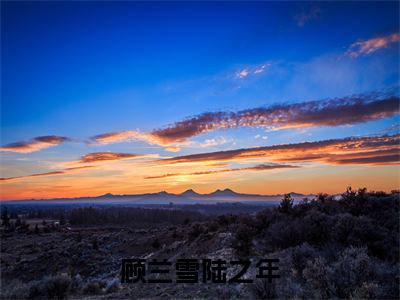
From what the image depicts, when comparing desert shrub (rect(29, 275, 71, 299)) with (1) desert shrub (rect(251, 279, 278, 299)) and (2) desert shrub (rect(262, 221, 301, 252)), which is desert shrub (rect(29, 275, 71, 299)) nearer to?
(1) desert shrub (rect(251, 279, 278, 299))

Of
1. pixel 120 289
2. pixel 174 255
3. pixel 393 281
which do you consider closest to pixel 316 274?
pixel 393 281

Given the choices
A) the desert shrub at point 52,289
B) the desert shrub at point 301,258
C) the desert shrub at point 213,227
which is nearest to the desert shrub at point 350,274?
the desert shrub at point 301,258

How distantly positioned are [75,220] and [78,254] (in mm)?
54558

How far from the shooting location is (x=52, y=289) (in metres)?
13.4

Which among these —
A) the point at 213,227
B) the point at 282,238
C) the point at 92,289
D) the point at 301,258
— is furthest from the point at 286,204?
the point at 92,289

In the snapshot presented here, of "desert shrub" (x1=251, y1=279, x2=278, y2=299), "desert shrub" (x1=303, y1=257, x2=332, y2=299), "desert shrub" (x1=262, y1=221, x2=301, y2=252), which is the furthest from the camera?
"desert shrub" (x1=262, y1=221, x2=301, y2=252)

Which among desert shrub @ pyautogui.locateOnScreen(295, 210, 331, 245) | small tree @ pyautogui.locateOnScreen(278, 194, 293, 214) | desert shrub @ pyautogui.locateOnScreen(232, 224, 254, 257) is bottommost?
desert shrub @ pyautogui.locateOnScreen(232, 224, 254, 257)

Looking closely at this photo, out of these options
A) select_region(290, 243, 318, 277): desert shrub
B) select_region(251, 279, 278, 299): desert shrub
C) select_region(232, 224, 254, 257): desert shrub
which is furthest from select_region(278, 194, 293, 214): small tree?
select_region(251, 279, 278, 299): desert shrub

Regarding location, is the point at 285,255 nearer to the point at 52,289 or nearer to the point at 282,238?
the point at 282,238

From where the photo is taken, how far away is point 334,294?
984 cm

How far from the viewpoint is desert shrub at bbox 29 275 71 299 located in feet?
43.8

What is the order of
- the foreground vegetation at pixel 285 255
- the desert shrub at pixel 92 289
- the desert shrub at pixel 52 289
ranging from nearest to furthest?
the foreground vegetation at pixel 285 255 → the desert shrub at pixel 52 289 → the desert shrub at pixel 92 289

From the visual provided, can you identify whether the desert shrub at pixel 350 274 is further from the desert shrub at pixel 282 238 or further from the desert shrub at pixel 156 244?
the desert shrub at pixel 156 244

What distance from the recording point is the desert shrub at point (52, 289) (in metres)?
13.3
